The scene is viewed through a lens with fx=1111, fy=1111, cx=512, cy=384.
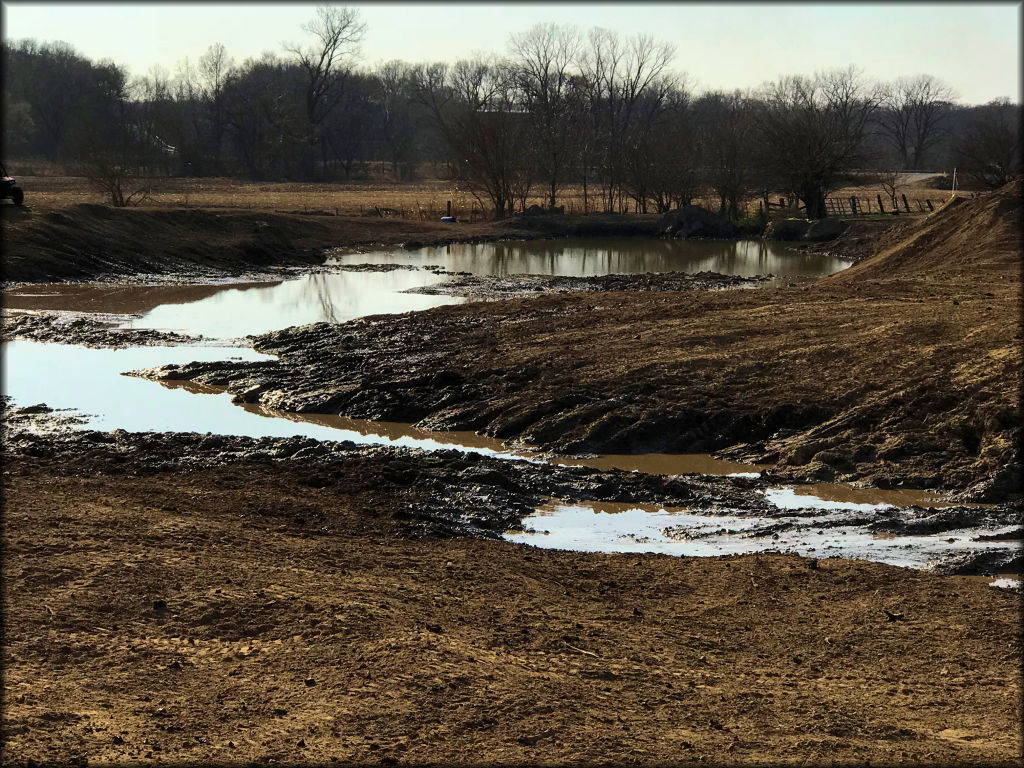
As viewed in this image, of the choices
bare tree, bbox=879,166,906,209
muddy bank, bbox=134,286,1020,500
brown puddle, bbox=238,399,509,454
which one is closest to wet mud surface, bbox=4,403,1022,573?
brown puddle, bbox=238,399,509,454

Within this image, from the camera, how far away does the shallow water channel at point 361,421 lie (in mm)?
10516

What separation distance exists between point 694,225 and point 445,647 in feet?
152

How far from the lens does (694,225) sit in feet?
169

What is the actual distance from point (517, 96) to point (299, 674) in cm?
7186

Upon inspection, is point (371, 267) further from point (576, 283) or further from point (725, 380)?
point (725, 380)

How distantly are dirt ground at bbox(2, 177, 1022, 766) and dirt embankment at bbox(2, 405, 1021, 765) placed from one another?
0.02 m

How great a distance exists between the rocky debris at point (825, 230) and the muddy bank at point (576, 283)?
1422 cm

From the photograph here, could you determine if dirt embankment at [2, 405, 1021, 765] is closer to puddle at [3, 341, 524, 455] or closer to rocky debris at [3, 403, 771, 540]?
rocky debris at [3, 403, 771, 540]

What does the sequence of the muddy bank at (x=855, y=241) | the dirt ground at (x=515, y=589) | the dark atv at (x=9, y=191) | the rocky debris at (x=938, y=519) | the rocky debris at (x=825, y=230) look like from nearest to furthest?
the dirt ground at (x=515, y=589) < the rocky debris at (x=938, y=519) < the dark atv at (x=9, y=191) < the muddy bank at (x=855, y=241) < the rocky debris at (x=825, y=230)

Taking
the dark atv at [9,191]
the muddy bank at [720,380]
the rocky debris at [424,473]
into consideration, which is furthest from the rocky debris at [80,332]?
the dark atv at [9,191]

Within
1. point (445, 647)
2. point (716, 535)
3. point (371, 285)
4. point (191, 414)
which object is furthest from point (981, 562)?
point (371, 285)

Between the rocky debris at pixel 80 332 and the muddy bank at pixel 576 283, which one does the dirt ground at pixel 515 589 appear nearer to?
the rocky debris at pixel 80 332

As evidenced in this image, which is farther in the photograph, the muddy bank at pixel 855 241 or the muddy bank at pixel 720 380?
the muddy bank at pixel 855 241

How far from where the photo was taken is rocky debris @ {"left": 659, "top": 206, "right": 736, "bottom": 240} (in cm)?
5122
